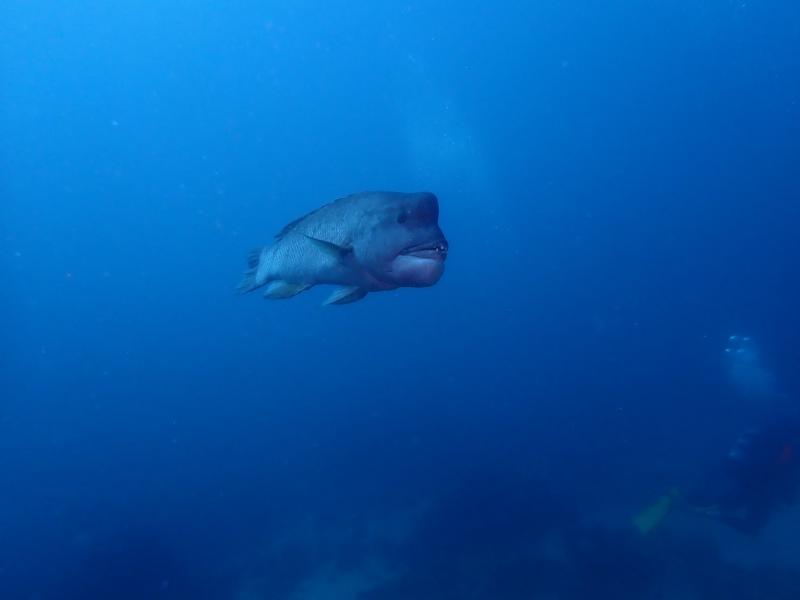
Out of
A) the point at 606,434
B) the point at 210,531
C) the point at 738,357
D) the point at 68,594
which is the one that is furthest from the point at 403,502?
the point at 738,357

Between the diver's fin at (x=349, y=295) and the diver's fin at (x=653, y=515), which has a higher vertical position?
the diver's fin at (x=349, y=295)

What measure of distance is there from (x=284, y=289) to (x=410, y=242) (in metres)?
1.26

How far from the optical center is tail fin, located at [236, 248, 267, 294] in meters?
4.79

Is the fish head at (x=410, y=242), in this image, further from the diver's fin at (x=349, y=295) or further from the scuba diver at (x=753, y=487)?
the scuba diver at (x=753, y=487)

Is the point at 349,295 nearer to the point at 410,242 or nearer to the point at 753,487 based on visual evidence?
the point at 410,242

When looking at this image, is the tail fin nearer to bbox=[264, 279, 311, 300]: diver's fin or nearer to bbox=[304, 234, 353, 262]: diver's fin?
bbox=[264, 279, 311, 300]: diver's fin

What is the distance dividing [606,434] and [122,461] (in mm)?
18843

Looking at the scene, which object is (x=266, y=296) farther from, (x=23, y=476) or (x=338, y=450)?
(x=23, y=476)

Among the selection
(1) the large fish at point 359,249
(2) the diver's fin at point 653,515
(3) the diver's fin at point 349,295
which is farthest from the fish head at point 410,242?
(2) the diver's fin at point 653,515

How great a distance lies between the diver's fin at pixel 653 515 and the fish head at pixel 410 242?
1273 cm

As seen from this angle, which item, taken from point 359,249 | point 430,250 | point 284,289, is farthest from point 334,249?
point 284,289

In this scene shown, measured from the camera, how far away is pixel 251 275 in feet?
16.0

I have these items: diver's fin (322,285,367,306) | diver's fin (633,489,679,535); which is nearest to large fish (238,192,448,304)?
diver's fin (322,285,367,306)

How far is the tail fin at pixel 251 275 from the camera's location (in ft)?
15.7
